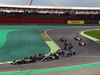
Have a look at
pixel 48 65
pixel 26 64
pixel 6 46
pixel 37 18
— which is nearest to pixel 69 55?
pixel 48 65

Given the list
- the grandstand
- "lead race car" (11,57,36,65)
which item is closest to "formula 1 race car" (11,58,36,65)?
"lead race car" (11,57,36,65)

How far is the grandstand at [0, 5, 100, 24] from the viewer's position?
2222 inches

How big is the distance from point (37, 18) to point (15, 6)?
1028 cm

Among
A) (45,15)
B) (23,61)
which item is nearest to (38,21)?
(45,15)

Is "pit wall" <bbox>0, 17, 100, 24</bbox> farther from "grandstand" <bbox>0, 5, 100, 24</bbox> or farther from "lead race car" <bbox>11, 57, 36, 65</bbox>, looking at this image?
"lead race car" <bbox>11, 57, 36, 65</bbox>

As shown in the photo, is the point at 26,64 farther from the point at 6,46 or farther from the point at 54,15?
the point at 54,15

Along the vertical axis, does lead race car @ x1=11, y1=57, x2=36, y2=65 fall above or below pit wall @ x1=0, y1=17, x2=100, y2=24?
above

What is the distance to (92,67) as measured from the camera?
1400 cm

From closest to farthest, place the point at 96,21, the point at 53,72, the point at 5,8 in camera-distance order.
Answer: the point at 53,72
the point at 5,8
the point at 96,21

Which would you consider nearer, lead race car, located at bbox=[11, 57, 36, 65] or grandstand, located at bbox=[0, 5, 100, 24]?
lead race car, located at bbox=[11, 57, 36, 65]

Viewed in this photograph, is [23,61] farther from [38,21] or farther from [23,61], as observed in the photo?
[38,21]

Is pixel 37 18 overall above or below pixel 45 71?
below

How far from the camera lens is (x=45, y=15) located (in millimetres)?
60312

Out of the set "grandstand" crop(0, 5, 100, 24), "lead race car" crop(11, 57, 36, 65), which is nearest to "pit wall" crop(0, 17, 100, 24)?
"grandstand" crop(0, 5, 100, 24)
